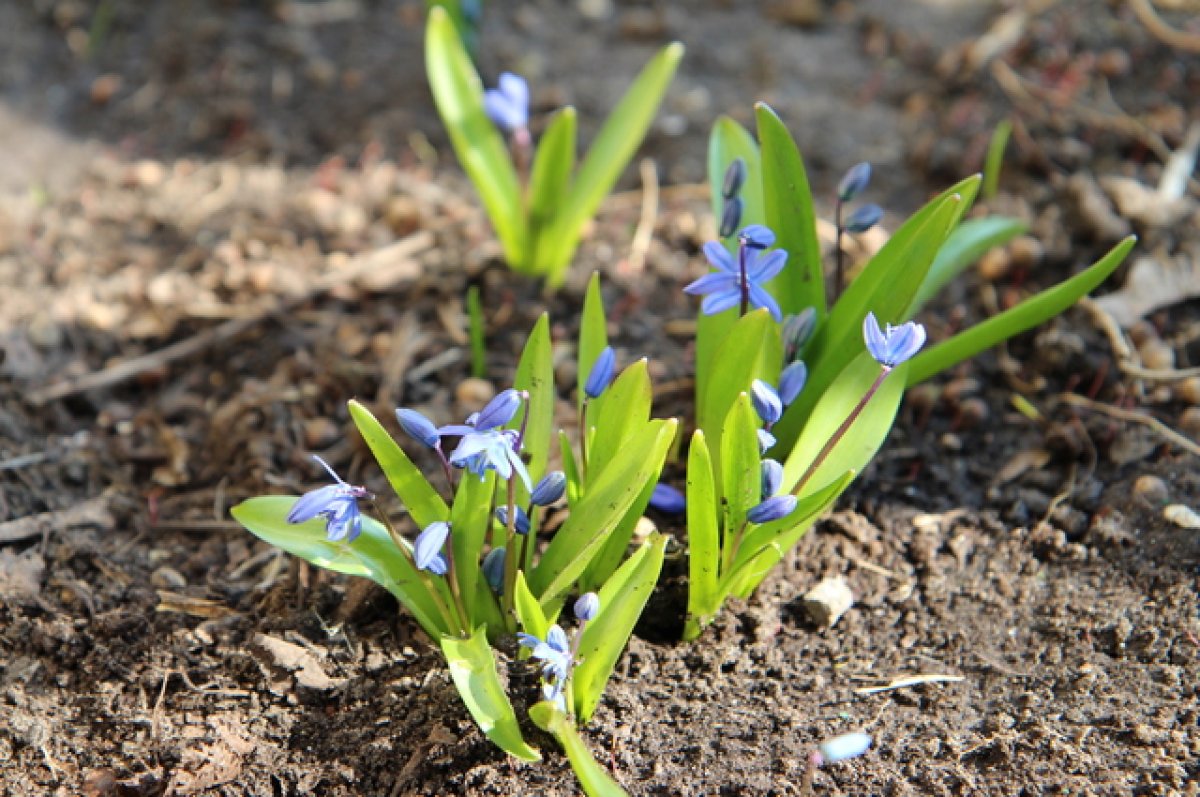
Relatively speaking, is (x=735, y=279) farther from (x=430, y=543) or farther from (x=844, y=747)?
(x=844, y=747)

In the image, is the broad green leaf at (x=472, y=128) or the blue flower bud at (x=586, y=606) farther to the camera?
the broad green leaf at (x=472, y=128)

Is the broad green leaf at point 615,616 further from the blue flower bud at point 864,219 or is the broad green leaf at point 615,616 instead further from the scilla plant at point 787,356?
the blue flower bud at point 864,219

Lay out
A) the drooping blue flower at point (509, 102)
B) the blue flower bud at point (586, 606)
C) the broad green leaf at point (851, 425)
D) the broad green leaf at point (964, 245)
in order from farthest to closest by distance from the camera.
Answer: the drooping blue flower at point (509, 102) → the broad green leaf at point (964, 245) → the broad green leaf at point (851, 425) → the blue flower bud at point (586, 606)

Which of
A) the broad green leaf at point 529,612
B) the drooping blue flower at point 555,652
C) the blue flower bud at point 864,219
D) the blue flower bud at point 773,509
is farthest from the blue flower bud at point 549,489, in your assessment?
the blue flower bud at point 864,219

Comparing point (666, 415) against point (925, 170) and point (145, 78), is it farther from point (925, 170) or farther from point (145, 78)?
point (145, 78)

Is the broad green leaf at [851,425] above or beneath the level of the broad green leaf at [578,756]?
above

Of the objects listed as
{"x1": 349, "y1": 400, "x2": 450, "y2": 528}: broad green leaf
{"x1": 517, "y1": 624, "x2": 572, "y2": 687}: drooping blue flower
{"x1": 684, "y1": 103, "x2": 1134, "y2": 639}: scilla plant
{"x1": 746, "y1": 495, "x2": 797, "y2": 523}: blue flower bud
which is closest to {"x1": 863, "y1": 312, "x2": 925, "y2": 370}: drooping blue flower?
{"x1": 684, "y1": 103, "x2": 1134, "y2": 639}: scilla plant
